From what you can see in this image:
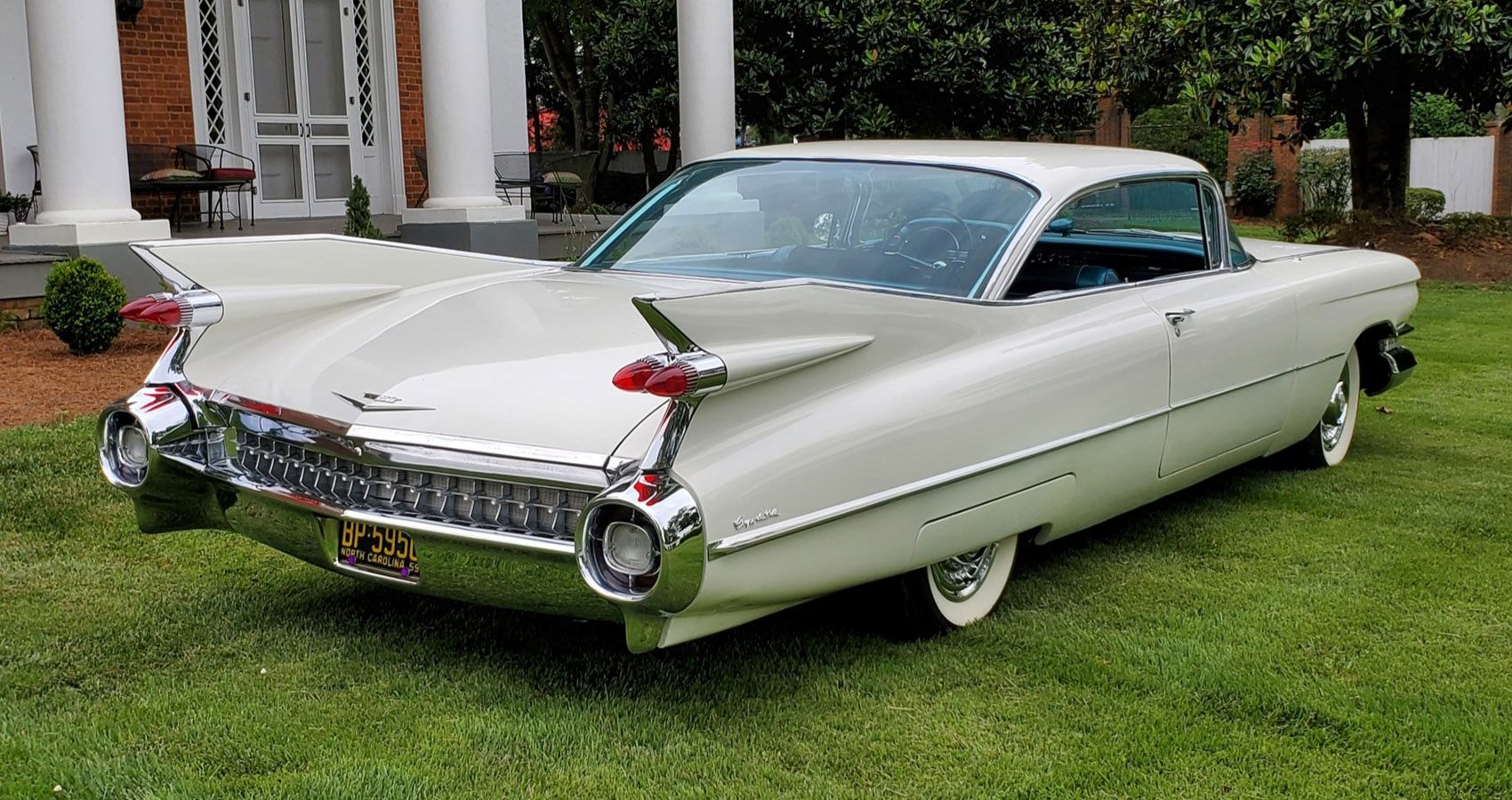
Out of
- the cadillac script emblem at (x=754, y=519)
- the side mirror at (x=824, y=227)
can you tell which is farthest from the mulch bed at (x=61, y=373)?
the cadillac script emblem at (x=754, y=519)

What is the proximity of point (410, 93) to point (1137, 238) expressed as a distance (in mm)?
11335

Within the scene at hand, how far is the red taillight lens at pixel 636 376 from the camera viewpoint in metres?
3.04

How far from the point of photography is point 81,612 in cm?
420

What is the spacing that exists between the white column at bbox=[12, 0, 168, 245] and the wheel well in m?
7.45

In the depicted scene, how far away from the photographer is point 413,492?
3424 mm

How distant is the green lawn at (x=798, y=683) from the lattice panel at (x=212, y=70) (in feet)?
31.5

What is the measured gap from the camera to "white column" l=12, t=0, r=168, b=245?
896 centimetres

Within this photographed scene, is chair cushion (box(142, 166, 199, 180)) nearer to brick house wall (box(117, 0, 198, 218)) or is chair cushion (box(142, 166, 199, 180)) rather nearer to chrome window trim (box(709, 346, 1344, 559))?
brick house wall (box(117, 0, 198, 218))

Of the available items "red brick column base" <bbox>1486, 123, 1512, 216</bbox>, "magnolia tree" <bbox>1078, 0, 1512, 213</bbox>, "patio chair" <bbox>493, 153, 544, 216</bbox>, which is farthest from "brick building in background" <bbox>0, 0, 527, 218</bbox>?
"red brick column base" <bbox>1486, 123, 1512, 216</bbox>

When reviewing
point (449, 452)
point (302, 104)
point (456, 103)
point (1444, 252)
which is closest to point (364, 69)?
point (302, 104)

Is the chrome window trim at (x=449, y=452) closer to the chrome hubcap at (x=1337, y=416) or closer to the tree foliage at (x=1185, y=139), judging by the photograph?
the chrome hubcap at (x=1337, y=416)

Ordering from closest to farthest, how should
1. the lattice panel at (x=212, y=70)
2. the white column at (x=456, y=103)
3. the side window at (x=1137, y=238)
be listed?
the side window at (x=1137, y=238), the white column at (x=456, y=103), the lattice panel at (x=212, y=70)

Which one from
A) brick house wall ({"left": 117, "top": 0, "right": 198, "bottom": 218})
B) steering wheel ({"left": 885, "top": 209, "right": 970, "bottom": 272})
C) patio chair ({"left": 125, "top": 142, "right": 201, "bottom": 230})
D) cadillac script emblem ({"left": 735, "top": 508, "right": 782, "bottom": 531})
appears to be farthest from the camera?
brick house wall ({"left": 117, "top": 0, "right": 198, "bottom": 218})

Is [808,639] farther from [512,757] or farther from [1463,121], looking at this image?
[1463,121]
